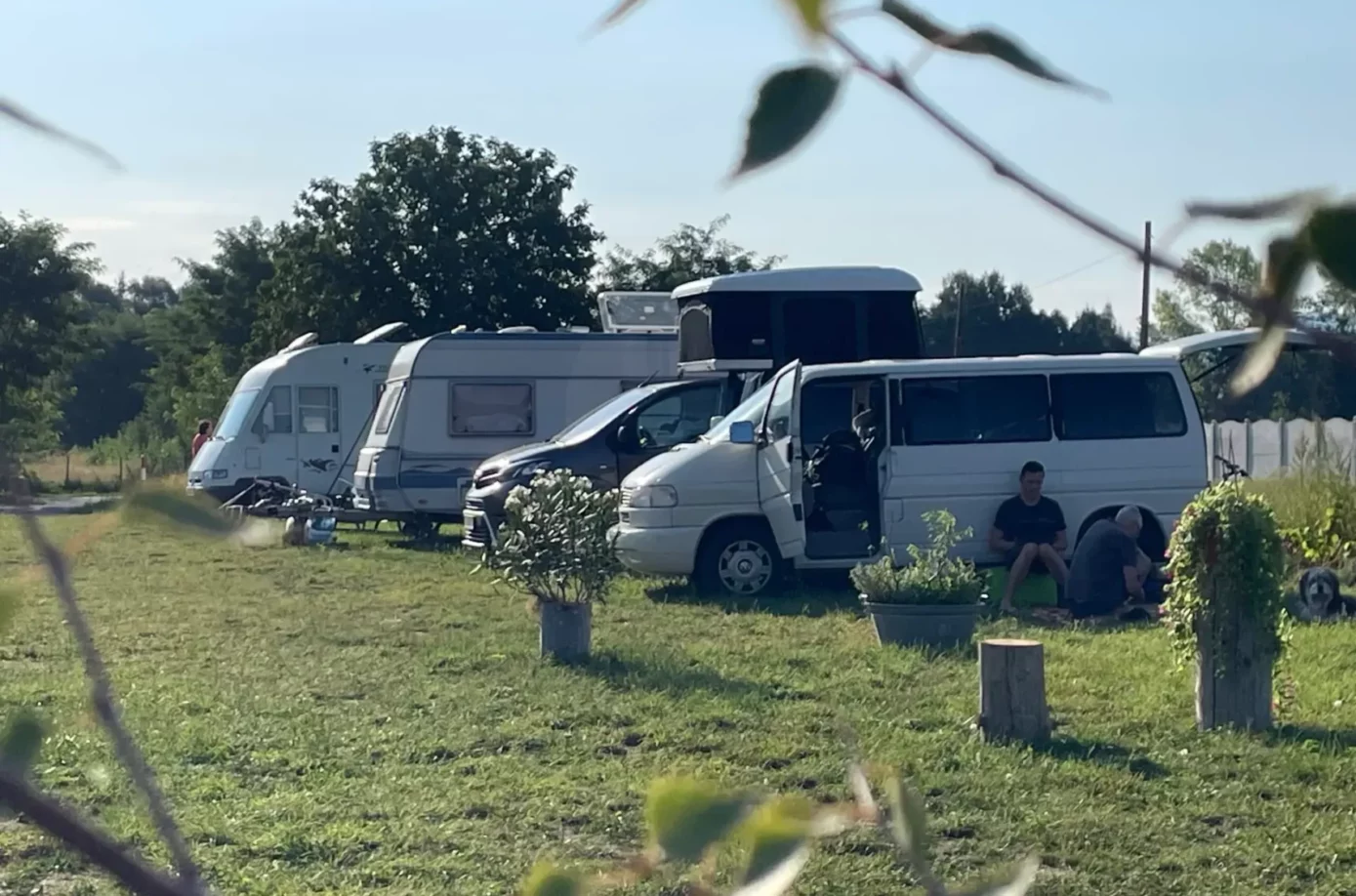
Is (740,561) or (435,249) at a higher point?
(435,249)

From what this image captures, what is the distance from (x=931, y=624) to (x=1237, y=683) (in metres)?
2.25

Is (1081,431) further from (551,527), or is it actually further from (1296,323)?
(1296,323)

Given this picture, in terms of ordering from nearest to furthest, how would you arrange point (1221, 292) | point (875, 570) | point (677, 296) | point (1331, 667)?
point (1221, 292)
point (1331, 667)
point (875, 570)
point (677, 296)

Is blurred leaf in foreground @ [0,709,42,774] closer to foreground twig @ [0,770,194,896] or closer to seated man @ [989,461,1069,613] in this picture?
foreground twig @ [0,770,194,896]

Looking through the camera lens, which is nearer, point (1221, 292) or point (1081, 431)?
point (1221, 292)

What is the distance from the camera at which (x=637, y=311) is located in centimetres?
1781

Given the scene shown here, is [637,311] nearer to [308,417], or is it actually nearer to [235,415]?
[308,417]

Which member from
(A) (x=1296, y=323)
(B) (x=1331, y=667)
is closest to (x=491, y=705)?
(B) (x=1331, y=667)

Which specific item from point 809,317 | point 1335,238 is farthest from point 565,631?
point 1335,238

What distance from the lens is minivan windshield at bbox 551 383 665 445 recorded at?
14000mm

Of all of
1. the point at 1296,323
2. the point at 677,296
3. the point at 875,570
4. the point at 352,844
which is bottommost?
the point at 352,844

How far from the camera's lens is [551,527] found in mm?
8977

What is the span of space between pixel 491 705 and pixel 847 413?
497 centimetres

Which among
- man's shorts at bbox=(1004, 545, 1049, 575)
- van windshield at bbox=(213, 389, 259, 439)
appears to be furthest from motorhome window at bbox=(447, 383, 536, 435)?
man's shorts at bbox=(1004, 545, 1049, 575)
